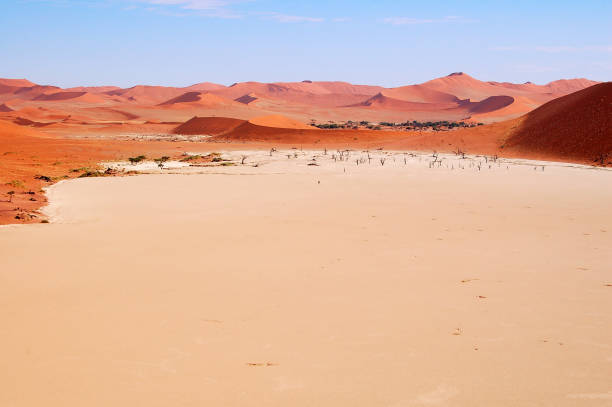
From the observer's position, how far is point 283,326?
4.03 m

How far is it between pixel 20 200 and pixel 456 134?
20.4 m

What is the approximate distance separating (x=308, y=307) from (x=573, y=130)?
20531 mm

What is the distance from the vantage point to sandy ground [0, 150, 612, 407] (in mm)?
3107

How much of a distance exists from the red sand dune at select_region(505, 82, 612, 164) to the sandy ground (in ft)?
39.7

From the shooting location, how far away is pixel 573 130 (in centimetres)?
2192

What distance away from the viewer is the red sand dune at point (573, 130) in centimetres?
2008

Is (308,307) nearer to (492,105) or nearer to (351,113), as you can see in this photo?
(351,113)

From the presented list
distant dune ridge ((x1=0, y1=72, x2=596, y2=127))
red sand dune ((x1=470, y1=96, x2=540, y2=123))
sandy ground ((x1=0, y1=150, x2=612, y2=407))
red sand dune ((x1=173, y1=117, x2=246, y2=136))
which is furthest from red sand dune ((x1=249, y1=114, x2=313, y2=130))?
red sand dune ((x1=470, y1=96, x2=540, y2=123))

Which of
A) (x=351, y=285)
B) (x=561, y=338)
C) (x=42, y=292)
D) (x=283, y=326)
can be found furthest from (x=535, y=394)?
(x=42, y=292)

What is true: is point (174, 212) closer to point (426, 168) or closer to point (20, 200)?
point (20, 200)

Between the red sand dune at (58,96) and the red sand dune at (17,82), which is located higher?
the red sand dune at (17,82)

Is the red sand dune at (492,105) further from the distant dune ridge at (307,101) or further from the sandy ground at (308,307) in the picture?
the sandy ground at (308,307)

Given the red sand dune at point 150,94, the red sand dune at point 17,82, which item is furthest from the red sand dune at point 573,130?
the red sand dune at point 17,82

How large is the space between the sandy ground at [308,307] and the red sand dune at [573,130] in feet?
39.7
